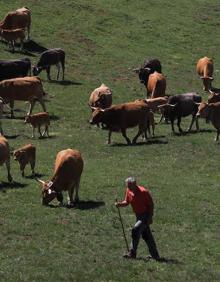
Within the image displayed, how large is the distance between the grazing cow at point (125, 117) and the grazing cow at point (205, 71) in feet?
47.4

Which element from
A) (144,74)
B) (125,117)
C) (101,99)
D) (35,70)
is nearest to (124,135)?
(125,117)

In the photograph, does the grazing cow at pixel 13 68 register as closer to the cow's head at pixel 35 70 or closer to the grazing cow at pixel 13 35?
the cow's head at pixel 35 70

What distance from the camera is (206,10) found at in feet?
237

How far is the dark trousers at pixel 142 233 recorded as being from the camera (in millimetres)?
20125

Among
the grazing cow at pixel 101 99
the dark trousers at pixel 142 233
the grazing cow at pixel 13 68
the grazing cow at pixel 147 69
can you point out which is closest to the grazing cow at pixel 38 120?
the grazing cow at pixel 101 99

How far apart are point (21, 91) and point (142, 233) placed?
21772 millimetres

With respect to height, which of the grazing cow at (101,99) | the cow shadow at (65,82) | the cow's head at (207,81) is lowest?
the cow shadow at (65,82)

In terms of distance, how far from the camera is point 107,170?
1215 inches

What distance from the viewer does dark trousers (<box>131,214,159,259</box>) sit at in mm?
20125

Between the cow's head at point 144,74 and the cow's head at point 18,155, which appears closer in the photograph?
the cow's head at point 18,155

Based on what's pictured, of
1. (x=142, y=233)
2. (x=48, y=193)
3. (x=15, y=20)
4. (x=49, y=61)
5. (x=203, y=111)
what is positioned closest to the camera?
(x=142, y=233)

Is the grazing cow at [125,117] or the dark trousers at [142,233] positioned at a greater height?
the dark trousers at [142,233]

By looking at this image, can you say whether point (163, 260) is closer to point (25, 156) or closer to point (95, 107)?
point (25, 156)

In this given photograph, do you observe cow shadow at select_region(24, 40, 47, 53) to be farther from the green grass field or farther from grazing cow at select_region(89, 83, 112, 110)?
grazing cow at select_region(89, 83, 112, 110)
